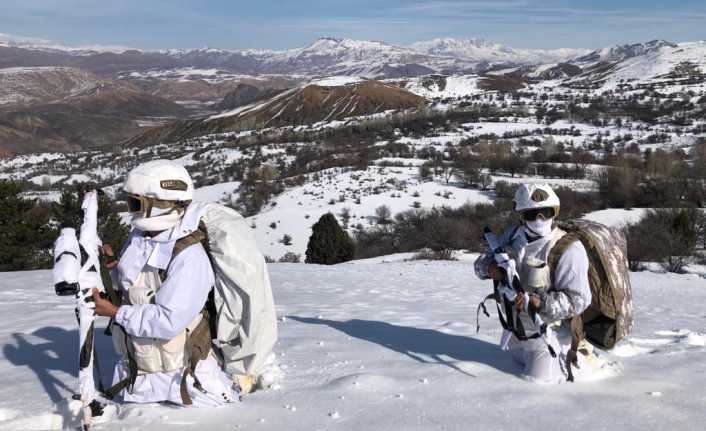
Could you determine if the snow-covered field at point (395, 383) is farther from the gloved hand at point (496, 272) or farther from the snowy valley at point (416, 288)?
the gloved hand at point (496, 272)

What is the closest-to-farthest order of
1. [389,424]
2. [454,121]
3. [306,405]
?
[389,424] → [306,405] → [454,121]

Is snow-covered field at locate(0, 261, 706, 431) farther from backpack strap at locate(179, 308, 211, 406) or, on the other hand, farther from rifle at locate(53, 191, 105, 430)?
rifle at locate(53, 191, 105, 430)

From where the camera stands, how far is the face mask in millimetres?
4148

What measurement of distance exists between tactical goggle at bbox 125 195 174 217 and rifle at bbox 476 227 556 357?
2356 mm

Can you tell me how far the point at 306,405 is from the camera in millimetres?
3961

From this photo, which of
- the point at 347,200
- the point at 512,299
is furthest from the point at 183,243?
the point at 347,200

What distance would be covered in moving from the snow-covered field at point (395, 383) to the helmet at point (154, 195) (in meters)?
1.27

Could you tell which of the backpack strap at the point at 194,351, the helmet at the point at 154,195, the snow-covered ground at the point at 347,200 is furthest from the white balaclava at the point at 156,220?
the snow-covered ground at the point at 347,200

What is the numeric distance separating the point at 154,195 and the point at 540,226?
8.86 ft

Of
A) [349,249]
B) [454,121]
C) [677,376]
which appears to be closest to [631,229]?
[349,249]

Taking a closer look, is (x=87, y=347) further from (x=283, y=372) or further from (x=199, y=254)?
(x=283, y=372)

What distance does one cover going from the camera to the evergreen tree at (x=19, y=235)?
75.2ft

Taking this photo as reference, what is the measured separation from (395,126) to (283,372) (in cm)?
12286

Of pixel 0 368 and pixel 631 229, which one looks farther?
pixel 631 229
